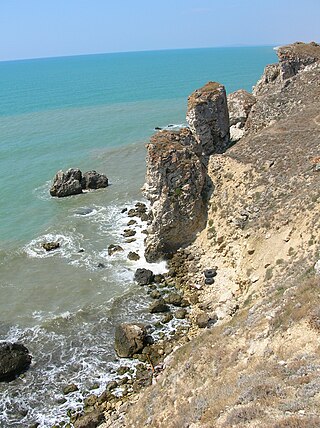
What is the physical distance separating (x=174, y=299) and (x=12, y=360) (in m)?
12.6

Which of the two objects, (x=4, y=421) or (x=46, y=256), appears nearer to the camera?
(x=4, y=421)

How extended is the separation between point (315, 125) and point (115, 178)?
32929 millimetres

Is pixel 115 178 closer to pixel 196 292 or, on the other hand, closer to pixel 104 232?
pixel 104 232

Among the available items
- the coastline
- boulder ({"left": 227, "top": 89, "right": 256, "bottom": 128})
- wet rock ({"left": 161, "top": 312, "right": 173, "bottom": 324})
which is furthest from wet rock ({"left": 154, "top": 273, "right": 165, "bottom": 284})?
boulder ({"left": 227, "top": 89, "right": 256, "bottom": 128})

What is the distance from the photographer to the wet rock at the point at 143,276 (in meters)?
37.4

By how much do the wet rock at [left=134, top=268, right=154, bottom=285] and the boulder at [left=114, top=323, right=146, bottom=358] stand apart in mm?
6896

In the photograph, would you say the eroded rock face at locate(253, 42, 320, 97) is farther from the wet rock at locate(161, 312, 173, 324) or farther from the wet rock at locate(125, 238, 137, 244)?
the wet rock at locate(161, 312, 173, 324)

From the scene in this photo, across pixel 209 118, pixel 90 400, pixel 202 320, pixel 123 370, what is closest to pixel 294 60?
pixel 209 118

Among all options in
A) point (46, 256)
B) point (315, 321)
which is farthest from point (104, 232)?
point (315, 321)

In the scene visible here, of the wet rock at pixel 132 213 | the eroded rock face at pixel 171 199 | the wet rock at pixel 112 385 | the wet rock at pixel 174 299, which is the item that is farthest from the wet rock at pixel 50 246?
the wet rock at pixel 112 385

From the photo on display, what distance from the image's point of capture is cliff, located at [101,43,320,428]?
16094 millimetres

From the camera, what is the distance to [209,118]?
5150 centimetres

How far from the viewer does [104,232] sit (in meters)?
48.8

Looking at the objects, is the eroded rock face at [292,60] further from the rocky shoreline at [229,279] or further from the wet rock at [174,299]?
the wet rock at [174,299]
